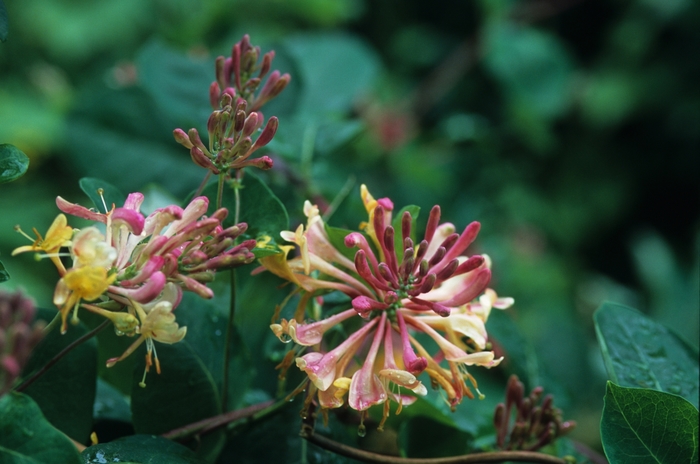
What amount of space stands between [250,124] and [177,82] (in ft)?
1.71

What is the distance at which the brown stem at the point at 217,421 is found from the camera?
1.68 feet

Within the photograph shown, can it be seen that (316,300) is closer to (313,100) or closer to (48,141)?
(313,100)

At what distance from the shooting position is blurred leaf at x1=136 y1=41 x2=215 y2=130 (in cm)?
89

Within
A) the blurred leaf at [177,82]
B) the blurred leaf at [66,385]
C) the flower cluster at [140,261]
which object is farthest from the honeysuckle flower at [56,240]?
the blurred leaf at [177,82]

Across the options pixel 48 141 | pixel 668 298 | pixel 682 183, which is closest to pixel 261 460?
pixel 668 298

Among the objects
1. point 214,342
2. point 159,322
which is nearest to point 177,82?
point 214,342

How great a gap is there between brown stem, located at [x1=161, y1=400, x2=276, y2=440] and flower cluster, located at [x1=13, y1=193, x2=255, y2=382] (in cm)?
11

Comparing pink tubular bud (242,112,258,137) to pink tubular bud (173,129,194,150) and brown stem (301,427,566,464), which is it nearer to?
pink tubular bud (173,129,194,150)

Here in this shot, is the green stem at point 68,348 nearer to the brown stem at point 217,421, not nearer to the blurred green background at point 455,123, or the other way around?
the brown stem at point 217,421

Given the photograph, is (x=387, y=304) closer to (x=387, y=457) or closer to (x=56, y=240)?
(x=387, y=457)

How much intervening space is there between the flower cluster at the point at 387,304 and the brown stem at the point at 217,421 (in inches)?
3.0

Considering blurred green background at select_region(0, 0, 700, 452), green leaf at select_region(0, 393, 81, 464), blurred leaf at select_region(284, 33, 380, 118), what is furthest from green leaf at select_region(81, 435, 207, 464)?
blurred leaf at select_region(284, 33, 380, 118)

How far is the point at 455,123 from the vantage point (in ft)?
4.34

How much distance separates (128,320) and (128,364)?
213 millimetres
